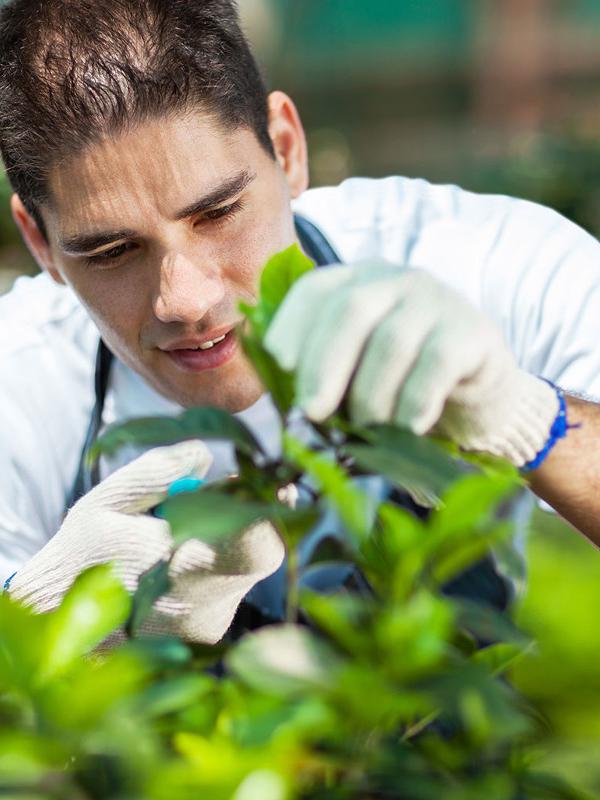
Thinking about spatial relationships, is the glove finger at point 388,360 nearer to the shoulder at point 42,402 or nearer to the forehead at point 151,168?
the forehead at point 151,168

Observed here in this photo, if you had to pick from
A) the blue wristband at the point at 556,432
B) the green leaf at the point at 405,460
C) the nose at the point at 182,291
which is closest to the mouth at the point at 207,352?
the nose at the point at 182,291

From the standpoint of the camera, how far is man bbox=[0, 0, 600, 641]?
1.03 metres

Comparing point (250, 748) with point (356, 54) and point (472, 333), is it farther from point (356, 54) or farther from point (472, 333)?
point (356, 54)

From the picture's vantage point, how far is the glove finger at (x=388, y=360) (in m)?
0.97

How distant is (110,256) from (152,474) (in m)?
0.44

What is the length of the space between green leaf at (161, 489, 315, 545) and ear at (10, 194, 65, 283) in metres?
1.24

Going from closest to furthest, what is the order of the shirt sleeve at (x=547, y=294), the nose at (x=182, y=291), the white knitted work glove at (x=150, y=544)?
the white knitted work glove at (x=150, y=544) < the nose at (x=182, y=291) < the shirt sleeve at (x=547, y=294)

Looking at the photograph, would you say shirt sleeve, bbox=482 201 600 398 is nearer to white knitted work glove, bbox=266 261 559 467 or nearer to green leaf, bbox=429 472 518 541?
white knitted work glove, bbox=266 261 559 467

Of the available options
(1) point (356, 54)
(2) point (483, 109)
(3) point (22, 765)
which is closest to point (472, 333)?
(3) point (22, 765)

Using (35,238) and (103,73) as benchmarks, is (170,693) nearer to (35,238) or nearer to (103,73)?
(103,73)

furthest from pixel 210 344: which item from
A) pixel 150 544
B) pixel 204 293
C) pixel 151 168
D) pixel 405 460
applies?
pixel 405 460

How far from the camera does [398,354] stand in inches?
39.7

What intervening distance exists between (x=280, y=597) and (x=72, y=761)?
110 centimetres

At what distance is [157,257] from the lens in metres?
1.64
